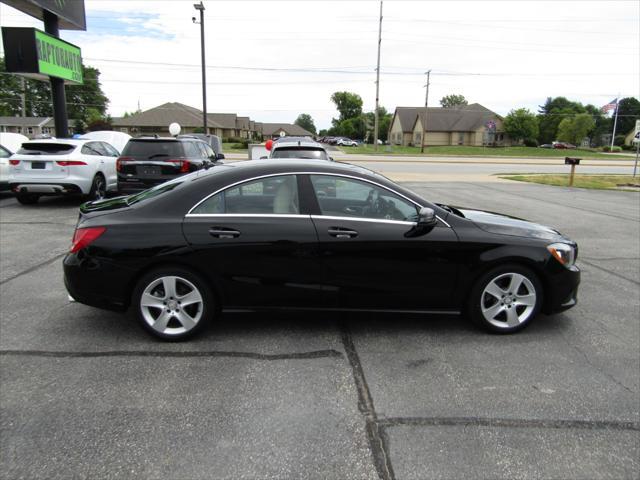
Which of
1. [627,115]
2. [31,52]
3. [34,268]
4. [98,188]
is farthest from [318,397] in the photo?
[627,115]

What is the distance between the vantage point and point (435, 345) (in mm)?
3955

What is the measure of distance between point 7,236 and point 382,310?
6.82 meters

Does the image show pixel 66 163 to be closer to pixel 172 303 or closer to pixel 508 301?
pixel 172 303

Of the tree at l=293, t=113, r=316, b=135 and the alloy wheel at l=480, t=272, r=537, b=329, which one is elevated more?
the tree at l=293, t=113, r=316, b=135

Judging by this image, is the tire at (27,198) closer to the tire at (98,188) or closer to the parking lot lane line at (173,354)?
the tire at (98,188)

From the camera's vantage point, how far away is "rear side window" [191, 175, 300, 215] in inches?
157

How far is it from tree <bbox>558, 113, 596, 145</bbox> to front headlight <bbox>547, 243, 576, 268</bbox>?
305ft

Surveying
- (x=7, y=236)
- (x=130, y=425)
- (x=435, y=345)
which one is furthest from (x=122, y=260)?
(x=7, y=236)

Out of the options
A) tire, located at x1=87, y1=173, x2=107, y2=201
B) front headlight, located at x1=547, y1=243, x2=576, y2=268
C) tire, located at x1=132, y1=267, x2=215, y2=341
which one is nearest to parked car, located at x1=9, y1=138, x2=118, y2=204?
tire, located at x1=87, y1=173, x2=107, y2=201

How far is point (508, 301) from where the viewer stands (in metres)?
4.13

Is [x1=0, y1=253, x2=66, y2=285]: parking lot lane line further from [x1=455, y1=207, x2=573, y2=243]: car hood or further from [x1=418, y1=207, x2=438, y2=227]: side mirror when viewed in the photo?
[x1=455, y1=207, x2=573, y2=243]: car hood

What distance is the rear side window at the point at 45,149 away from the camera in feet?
33.6

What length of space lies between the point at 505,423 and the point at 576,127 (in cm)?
9705

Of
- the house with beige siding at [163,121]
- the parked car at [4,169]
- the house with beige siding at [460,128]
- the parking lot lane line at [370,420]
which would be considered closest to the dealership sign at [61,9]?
the parked car at [4,169]
